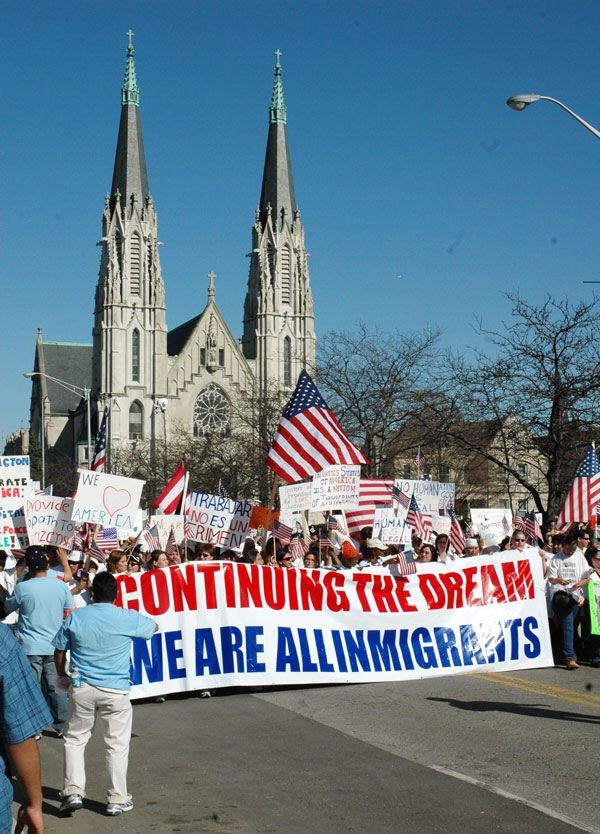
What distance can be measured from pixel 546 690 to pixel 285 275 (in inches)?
3066

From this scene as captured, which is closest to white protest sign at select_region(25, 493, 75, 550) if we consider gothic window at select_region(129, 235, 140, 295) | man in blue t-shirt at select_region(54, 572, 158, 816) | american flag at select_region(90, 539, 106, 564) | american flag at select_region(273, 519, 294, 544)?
american flag at select_region(90, 539, 106, 564)

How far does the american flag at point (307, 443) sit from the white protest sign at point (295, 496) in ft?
1.70

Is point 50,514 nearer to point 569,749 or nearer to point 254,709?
point 254,709

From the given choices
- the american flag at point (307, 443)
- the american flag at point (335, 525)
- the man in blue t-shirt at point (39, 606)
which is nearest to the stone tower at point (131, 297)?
the american flag at point (335, 525)

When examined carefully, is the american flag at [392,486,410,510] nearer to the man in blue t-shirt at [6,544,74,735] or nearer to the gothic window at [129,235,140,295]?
the man in blue t-shirt at [6,544,74,735]

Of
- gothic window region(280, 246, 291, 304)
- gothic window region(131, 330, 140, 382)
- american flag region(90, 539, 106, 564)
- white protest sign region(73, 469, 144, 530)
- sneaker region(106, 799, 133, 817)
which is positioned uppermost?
gothic window region(280, 246, 291, 304)

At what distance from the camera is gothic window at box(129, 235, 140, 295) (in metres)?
83.2

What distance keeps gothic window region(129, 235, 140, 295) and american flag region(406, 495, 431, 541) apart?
6794cm

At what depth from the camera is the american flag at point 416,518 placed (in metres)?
17.4

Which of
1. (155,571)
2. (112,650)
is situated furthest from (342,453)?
(112,650)

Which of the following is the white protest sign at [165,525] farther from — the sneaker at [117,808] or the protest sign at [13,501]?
the sneaker at [117,808]

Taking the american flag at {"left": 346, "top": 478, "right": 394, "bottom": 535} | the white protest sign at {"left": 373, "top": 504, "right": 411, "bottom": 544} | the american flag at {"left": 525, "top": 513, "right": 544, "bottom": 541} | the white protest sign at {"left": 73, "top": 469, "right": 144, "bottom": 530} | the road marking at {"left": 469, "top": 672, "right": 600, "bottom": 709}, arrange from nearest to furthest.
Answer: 1. the road marking at {"left": 469, "top": 672, "right": 600, "bottom": 709}
2. the white protest sign at {"left": 73, "top": 469, "right": 144, "bottom": 530}
3. the white protest sign at {"left": 373, "top": 504, "right": 411, "bottom": 544}
4. the american flag at {"left": 525, "top": 513, "right": 544, "bottom": 541}
5. the american flag at {"left": 346, "top": 478, "right": 394, "bottom": 535}

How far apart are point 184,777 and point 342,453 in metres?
7.24

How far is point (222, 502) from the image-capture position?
47.8 ft
